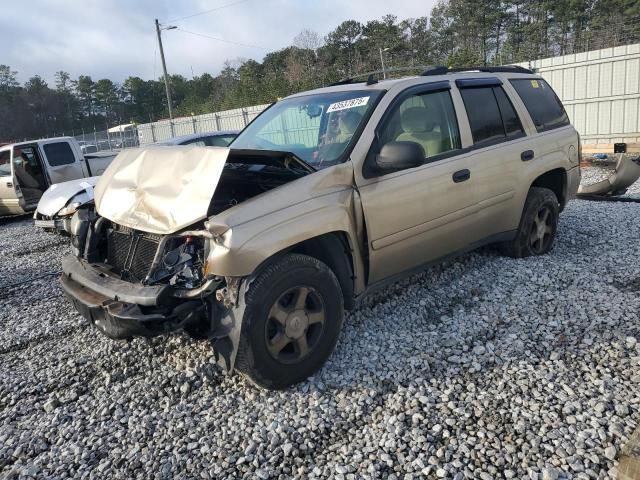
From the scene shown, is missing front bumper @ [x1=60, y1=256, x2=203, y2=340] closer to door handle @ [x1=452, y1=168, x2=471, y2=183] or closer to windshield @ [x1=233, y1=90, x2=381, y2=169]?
windshield @ [x1=233, y1=90, x2=381, y2=169]

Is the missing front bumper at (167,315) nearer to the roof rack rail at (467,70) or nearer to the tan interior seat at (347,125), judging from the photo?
the tan interior seat at (347,125)

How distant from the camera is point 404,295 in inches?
178

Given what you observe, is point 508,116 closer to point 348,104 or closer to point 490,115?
point 490,115

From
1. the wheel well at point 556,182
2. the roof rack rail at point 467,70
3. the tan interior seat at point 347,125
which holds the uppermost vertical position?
the roof rack rail at point 467,70

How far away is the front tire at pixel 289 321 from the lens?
9.61 ft

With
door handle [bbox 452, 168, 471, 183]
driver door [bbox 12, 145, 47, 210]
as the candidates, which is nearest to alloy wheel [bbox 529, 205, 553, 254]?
door handle [bbox 452, 168, 471, 183]

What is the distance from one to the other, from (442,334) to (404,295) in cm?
81

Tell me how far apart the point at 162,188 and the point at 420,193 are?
1.92 m

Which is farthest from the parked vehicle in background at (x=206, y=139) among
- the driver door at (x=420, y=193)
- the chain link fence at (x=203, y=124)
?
the chain link fence at (x=203, y=124)

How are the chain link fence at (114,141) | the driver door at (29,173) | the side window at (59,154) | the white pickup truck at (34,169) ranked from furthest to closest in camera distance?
the chain link fence at (114,141) < the side window at (59,154) < the driver door at (29,173) < the white pickup truck at (34,169)

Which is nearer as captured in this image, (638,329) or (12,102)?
(638,329)

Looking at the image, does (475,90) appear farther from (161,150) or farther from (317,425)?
(317,425)

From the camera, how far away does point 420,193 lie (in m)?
3.83

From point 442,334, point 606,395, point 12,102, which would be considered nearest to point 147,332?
point 442,334
